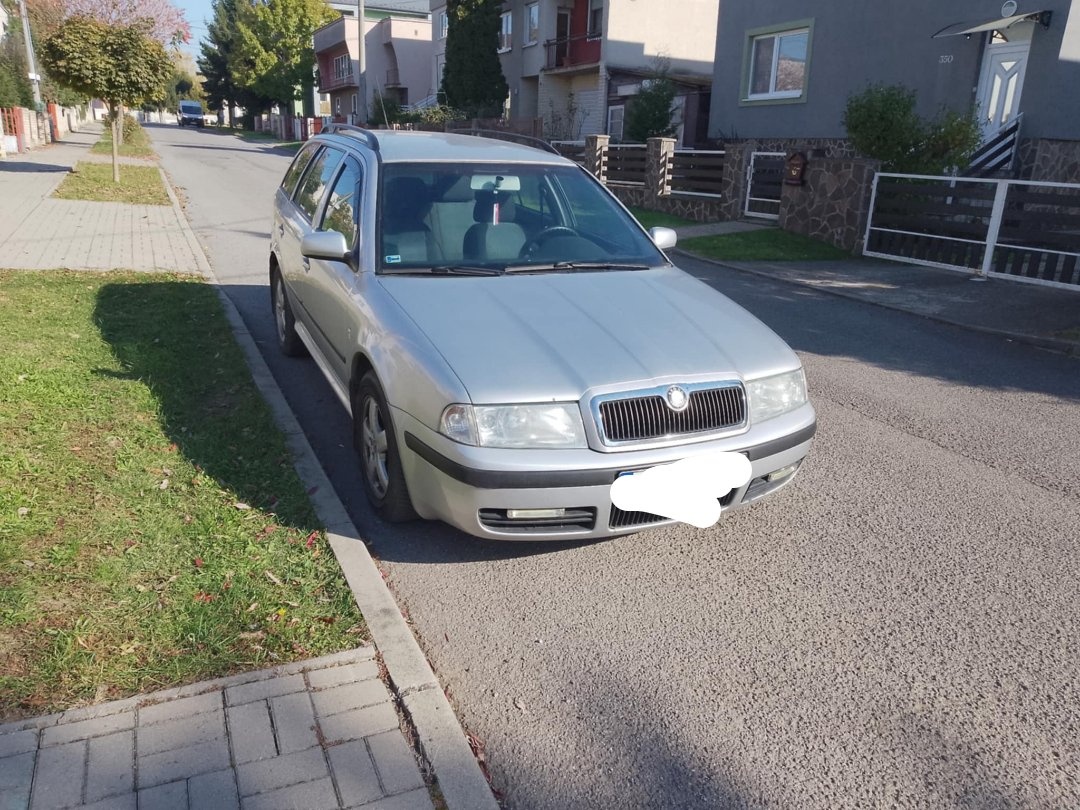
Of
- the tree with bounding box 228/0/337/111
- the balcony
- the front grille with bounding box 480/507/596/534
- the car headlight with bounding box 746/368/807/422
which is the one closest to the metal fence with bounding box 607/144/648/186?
the balcony

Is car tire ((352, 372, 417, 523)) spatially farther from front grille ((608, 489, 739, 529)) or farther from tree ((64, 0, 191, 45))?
tree ((64, 0, 191, 45))

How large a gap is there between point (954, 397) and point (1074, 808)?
440 centimetres

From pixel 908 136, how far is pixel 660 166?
22.3 ft

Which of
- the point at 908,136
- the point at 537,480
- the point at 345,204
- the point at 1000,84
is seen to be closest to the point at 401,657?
the point at 537,480

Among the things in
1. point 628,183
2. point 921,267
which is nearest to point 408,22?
point 628,183

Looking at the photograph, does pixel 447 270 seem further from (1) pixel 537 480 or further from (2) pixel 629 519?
(2) pixel 629 519

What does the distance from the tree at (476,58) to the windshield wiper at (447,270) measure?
32561 millimetres

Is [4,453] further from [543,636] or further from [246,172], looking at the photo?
[246,172]

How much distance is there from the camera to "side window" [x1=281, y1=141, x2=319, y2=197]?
6494mm

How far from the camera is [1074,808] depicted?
2.49 metres

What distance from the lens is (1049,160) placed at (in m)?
15.0

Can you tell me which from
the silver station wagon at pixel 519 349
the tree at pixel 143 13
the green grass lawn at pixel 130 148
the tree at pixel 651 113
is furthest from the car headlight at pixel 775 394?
the tree at pixel 143 13

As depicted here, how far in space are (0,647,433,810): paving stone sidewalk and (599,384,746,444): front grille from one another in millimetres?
1305

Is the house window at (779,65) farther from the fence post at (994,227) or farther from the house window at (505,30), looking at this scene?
the house window at (505,30)
